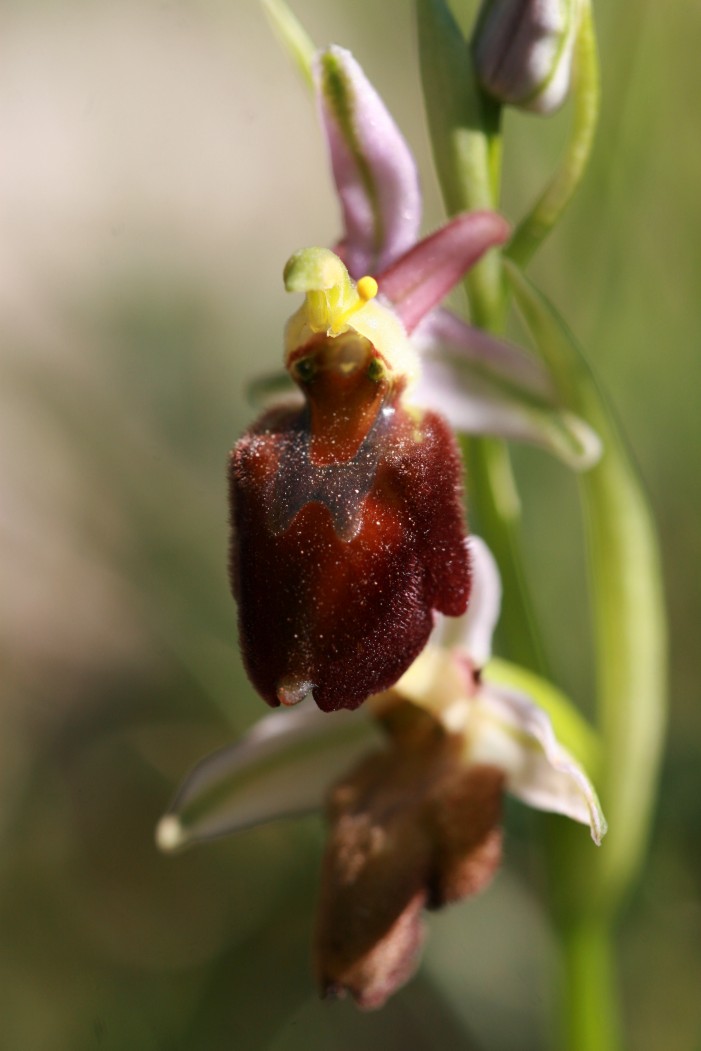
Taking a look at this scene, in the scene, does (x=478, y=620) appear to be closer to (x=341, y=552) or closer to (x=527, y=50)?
(x=341, y=552)

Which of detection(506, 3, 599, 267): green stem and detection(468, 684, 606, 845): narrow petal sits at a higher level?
detection(506, 3, 599, 267): green stem

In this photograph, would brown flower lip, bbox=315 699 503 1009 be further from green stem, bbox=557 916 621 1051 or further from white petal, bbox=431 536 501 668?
green stem, bbox=557 916 621 1051

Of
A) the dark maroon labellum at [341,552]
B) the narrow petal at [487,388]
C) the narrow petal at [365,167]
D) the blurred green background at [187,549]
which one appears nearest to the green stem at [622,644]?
the narrow petal at [487,388]

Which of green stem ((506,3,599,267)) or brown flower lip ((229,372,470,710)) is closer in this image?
brown flower lip ((229,372,470,710))

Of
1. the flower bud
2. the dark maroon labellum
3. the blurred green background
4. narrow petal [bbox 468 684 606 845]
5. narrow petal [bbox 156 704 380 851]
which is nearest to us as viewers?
the dark maroon labellum

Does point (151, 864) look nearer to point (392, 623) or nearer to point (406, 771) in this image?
point (406, 771)

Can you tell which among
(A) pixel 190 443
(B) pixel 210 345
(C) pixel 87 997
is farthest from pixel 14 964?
(B) pixel 210 345

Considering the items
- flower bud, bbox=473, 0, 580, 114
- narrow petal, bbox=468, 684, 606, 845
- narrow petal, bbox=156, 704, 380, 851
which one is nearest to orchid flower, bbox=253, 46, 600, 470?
flower bud, bbox=473, 0, 580, 114
